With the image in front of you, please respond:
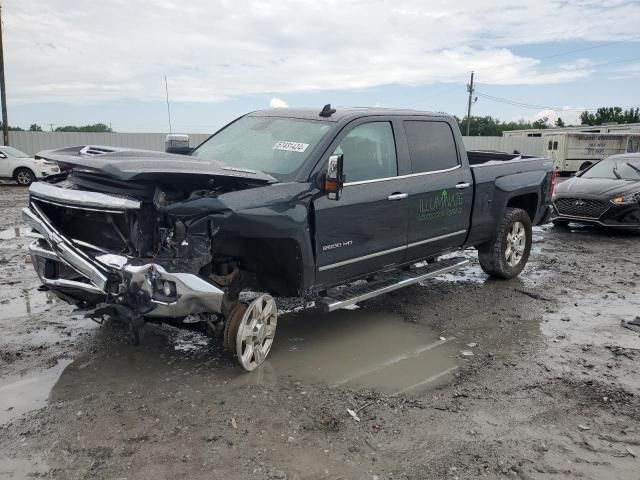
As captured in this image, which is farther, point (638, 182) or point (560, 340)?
point (638, 182)

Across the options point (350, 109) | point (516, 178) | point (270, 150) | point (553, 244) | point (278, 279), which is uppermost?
point (350, 109)

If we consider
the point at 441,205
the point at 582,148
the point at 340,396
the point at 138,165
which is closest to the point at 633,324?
the point at 441,205

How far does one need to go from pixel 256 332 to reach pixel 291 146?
1.62 meters

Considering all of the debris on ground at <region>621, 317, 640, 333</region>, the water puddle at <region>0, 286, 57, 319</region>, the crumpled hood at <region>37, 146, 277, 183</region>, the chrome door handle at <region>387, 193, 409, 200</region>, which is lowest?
the debris on ground at <region>621, 317, 640, 333</region>

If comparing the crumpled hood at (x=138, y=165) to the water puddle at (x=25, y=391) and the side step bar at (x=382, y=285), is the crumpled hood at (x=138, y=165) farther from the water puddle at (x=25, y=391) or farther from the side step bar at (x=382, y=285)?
the water puddle at (x=25, y=391)

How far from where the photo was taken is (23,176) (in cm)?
1931

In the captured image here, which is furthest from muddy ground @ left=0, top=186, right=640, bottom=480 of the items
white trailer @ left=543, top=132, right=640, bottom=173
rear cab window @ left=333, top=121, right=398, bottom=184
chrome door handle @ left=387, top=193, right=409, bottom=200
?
white trailer @ left=543, top=132, right=640, bottom=173

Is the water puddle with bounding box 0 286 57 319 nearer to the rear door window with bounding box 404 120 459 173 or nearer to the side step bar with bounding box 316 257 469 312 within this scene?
the side step bar with bounding box 316 257 469 312

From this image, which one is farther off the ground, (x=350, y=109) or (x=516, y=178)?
(x=350, y=109)

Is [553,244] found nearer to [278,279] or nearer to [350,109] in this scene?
[350,109]

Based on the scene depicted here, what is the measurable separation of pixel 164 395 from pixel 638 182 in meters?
10.0

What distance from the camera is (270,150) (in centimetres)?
487

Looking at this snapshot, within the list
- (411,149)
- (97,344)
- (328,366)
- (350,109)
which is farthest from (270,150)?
(97,344)

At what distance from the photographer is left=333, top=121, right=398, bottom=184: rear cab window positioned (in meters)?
4.84
